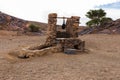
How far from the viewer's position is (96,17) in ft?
161

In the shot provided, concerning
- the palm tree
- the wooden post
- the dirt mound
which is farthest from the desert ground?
the palm tree

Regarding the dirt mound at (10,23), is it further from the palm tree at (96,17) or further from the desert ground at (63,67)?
the desert ground at (63,67)

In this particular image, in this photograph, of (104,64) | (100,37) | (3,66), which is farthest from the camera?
(100,37)

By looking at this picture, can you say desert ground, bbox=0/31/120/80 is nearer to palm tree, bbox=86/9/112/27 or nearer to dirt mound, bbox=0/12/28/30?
dirt mound, bbox=0/12/28/30

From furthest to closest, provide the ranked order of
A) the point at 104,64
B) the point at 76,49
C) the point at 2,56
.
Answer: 1. the point at 76,49
2. the point at 2,56
3. the point at 104,64

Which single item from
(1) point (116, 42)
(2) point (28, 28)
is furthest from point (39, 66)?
(2) point (28, 28)

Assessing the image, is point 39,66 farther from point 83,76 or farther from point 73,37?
point 73,37

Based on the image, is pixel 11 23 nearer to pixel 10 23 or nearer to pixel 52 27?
pixel 10 23

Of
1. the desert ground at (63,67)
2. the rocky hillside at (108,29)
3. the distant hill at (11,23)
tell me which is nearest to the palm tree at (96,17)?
the rocky hillside at (108,29)

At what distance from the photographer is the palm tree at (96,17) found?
4834cm

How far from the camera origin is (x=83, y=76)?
17.3 m

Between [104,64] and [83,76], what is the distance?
4059 millimetres

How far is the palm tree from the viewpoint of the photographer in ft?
159

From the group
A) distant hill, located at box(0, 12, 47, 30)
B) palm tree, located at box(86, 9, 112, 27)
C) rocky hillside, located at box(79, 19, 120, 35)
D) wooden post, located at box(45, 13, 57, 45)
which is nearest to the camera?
wooden post, located at box(45, 13, 57, 45)
